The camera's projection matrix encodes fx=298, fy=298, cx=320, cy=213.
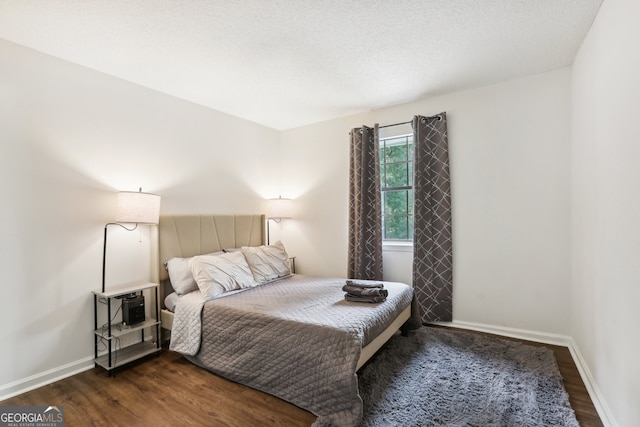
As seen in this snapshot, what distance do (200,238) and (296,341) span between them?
195cm

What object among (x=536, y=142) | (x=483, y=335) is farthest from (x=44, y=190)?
(x=536, y=142)

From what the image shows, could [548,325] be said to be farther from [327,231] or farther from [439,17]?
[439,17]

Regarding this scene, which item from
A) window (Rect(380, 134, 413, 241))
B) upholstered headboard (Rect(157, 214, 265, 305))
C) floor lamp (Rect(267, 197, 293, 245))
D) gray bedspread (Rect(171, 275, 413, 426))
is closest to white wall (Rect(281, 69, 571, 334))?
window (Rect(380, 134, 413, 241))

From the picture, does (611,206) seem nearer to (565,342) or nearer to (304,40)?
(565,342)

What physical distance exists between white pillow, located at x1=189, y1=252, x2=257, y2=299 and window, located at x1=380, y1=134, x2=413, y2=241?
6.05 ft

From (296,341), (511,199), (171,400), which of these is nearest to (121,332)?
(171,400)

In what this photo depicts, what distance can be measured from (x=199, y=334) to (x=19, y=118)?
2154 mm

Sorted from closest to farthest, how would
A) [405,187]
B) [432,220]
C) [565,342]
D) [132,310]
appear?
1. [132,310]
2. [565,342]
3. [432,220]
4. [405,187]

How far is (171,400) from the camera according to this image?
2.08 metres

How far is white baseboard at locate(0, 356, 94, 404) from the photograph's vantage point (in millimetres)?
2137

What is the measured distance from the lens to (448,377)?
Answer: 7.49 feet

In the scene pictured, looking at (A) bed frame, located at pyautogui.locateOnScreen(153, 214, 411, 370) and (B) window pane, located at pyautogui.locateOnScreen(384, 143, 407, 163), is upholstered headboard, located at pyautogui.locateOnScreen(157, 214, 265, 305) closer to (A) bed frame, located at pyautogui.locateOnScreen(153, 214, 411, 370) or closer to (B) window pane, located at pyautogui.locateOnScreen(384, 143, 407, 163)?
(A) bed frame, located at pyautogui.locateOnScreen(153, 214, 411, 370)

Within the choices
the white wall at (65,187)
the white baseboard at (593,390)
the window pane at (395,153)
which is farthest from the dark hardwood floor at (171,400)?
the window pane at (395,153)

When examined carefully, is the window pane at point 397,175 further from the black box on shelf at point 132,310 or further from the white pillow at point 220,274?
the black box on shelf at point 132,310
